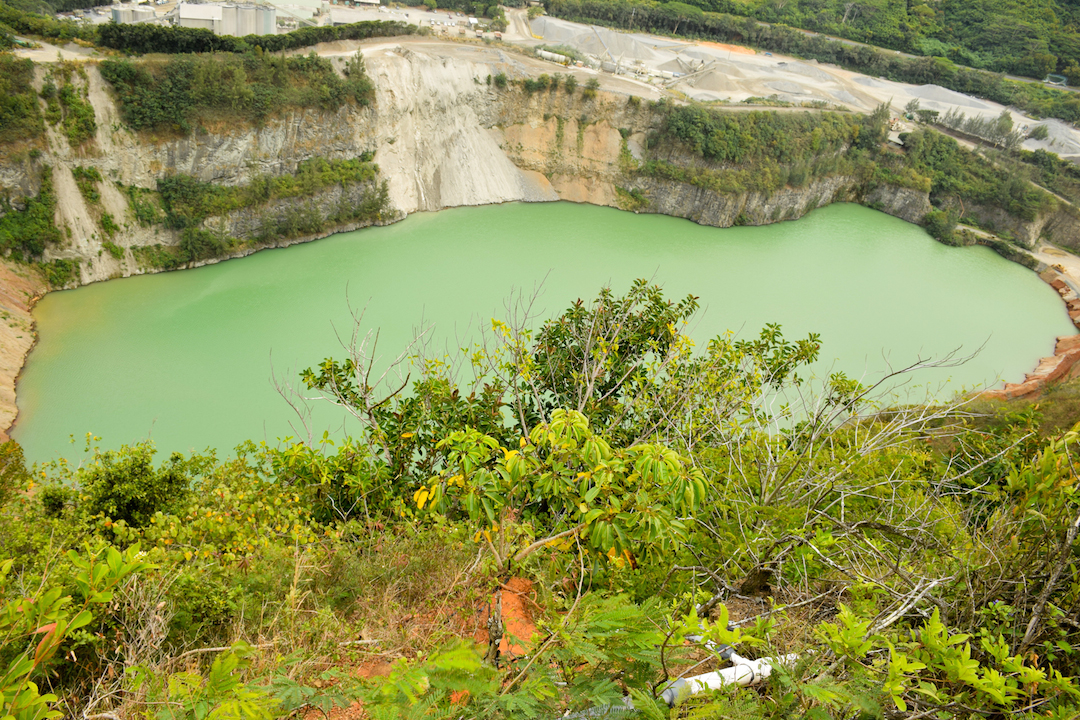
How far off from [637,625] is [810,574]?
6.68 feet

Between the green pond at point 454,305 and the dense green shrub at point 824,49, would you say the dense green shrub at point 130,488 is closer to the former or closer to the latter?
the green pond at point 454,305

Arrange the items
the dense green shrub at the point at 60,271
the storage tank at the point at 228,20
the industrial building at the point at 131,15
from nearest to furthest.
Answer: the dense green shrub at the point at 60,271
the storage tank at the point at 228,20
the industrial building at the point at 131,15

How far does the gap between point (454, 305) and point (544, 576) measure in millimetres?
13382

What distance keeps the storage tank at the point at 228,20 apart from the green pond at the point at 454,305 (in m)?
9.75

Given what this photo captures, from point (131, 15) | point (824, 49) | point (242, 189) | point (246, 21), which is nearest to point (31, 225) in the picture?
point (242, 189)

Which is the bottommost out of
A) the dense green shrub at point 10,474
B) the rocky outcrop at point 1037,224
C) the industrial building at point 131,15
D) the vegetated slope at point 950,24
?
the dense green shrub at point 10,474

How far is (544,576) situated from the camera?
3422mm

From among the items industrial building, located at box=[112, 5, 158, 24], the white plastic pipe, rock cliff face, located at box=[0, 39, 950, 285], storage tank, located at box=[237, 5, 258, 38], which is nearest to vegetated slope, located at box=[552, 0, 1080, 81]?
rock cliff face, located at box=[0, 39, 950, 285]

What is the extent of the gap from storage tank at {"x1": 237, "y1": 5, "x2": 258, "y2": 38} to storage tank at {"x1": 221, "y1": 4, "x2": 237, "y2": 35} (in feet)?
0.44

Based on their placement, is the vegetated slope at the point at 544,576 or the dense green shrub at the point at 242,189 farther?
the dense green shrub at the point at 242,189

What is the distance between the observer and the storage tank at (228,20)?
22.7 m

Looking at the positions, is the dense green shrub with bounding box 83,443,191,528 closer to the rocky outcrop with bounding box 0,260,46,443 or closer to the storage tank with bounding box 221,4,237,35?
the rocky outcrop with bounding box 0,260,46,443

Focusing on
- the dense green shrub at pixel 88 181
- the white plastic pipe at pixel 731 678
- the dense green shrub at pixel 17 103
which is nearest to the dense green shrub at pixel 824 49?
the dense green shrub at pixel 88 181

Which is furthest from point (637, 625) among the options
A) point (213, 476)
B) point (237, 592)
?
point (213, 476)
